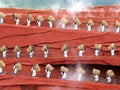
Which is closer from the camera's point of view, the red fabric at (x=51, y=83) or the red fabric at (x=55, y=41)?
the red fabric at (x=51, y=83)

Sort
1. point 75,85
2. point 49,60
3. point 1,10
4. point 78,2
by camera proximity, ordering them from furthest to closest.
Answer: point 78,2 < point 1,10 < point 49,60 < point 75,85

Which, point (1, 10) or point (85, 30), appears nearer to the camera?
point (85, 30)

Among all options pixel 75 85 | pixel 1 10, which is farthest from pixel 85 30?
pixel 1 10

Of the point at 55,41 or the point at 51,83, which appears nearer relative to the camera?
the point at 51,83

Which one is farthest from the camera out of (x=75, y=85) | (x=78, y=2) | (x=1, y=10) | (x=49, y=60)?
(x=78, y=2)

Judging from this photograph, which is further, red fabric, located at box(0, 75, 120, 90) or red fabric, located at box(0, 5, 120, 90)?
red fabric, located at box(0, 5, 120, 90)

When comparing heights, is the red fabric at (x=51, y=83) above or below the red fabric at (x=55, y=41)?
below

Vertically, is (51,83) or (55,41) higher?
(55,41)

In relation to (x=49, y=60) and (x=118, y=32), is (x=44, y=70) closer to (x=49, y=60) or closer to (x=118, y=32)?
(x=49, y=60)

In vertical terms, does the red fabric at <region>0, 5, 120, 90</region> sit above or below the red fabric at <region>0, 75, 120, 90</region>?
above

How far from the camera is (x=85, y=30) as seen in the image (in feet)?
74.6

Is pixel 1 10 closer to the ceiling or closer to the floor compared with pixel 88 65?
closer to the ceiling

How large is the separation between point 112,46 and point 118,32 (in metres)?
1.21

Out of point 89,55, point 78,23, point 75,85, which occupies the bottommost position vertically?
point 75,85
